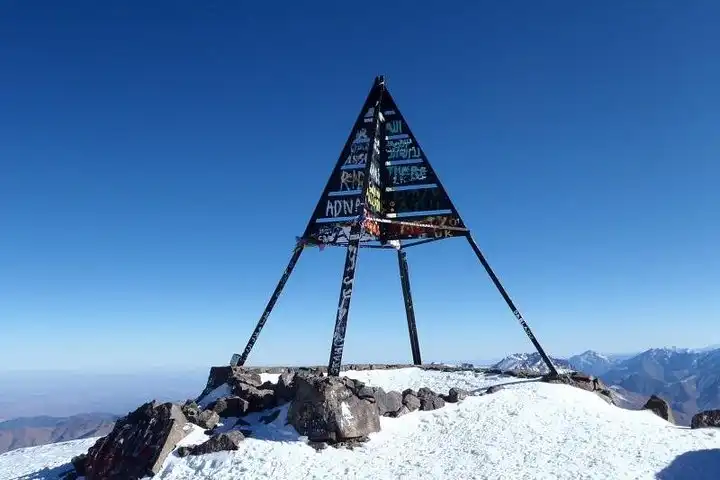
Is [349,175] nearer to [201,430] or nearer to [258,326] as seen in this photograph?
[258,326]

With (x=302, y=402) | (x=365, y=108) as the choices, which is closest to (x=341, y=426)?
(x=302, y=402)

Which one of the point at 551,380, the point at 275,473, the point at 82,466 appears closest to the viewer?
the point at 275,473

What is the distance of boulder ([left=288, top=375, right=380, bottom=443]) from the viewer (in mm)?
15578

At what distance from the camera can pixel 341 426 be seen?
15539 mm

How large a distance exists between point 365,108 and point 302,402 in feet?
52.3

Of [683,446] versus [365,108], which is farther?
[365,108]

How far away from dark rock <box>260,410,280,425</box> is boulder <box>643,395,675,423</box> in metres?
16.6

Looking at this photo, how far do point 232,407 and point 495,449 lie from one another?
30.1 ft

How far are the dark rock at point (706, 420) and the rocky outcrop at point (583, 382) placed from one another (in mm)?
3051

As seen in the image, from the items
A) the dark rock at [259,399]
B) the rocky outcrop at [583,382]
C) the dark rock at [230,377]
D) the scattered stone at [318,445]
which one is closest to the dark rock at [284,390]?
the dark rock at [259,399]

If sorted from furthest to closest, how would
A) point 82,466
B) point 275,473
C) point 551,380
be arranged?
1. point 551,380
2. point 82,466
3. point 275,473

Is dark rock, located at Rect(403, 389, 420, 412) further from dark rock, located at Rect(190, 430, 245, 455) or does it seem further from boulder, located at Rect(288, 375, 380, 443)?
A: dark rock, located at Rect(190, 430, 245, 455)

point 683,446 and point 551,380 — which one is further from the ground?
point 551,380

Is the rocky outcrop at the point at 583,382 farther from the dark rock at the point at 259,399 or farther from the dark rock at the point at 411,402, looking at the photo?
the dark rock at the point at 259,399
